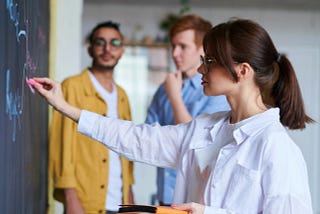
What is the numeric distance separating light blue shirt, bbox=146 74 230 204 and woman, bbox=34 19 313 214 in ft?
1.72

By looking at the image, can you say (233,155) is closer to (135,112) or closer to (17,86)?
(17,86)

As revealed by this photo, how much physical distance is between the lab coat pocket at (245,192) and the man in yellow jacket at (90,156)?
86cm

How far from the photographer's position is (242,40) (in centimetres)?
147

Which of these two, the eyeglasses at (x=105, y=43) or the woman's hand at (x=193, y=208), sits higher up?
the eyeglasses at (x=105, y=43)

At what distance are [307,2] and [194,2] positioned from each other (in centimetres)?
107

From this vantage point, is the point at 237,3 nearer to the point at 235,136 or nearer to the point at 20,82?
the point at 235,136

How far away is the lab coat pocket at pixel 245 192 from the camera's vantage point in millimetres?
1389

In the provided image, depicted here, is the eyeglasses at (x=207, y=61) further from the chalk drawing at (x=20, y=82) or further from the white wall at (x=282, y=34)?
the white wall at (x=282, y=34)

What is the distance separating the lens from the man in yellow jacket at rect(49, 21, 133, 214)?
2.13m

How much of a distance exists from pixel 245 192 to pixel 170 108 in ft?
3.41

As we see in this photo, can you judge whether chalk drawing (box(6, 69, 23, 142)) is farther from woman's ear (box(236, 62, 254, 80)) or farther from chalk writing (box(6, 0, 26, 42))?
woman's ear (box(236, 62, 254, 80))

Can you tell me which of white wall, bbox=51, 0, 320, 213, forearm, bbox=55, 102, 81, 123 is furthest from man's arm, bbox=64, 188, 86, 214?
white wall, bbox=51, 0, 320, 213

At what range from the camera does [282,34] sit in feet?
18.2

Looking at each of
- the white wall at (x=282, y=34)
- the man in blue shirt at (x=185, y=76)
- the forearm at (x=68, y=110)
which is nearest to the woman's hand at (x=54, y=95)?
the forearm at (x=68, y=110)
